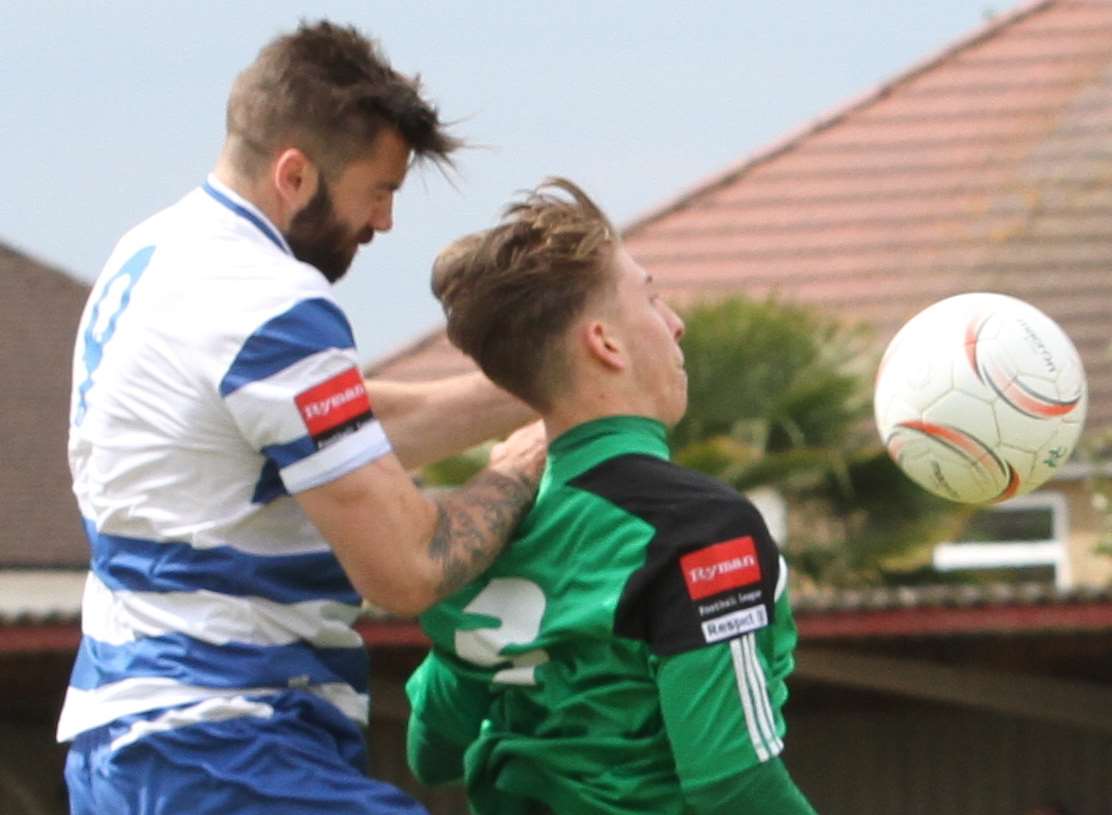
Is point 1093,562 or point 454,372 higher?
point 454,372

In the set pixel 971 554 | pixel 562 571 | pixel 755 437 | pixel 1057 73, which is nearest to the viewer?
pixel 562 571

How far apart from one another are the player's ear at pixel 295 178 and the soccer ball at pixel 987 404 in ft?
4.58

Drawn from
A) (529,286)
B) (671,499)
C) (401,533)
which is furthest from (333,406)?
(671,499)

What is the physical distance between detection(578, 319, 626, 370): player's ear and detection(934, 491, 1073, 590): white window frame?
14.8m

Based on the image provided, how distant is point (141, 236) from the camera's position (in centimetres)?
353

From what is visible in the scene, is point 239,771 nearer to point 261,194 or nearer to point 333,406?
point 333,406

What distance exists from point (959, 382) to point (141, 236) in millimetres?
1615

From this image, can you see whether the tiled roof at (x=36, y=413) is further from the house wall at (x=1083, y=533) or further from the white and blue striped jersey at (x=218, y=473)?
the white and blue striped jersey at (x=218, y=473)

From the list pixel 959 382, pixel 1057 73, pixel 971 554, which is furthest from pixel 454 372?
pixel 959 382

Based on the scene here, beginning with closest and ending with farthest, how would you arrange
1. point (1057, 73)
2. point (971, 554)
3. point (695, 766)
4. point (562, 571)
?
point (695, 766), point (562, 571), point (971, 554), point (1057, 73)

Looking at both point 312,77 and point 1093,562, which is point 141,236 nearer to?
point 312,77

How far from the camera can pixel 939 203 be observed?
19375mm

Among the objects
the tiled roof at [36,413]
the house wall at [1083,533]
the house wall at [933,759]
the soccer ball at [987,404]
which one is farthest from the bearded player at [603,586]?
the tiled roof at [36,413]

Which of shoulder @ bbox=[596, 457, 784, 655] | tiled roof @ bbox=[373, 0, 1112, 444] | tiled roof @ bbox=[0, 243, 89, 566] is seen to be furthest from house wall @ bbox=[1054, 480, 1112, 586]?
shoulder @ bbox=[596, 457, 784, 655]
